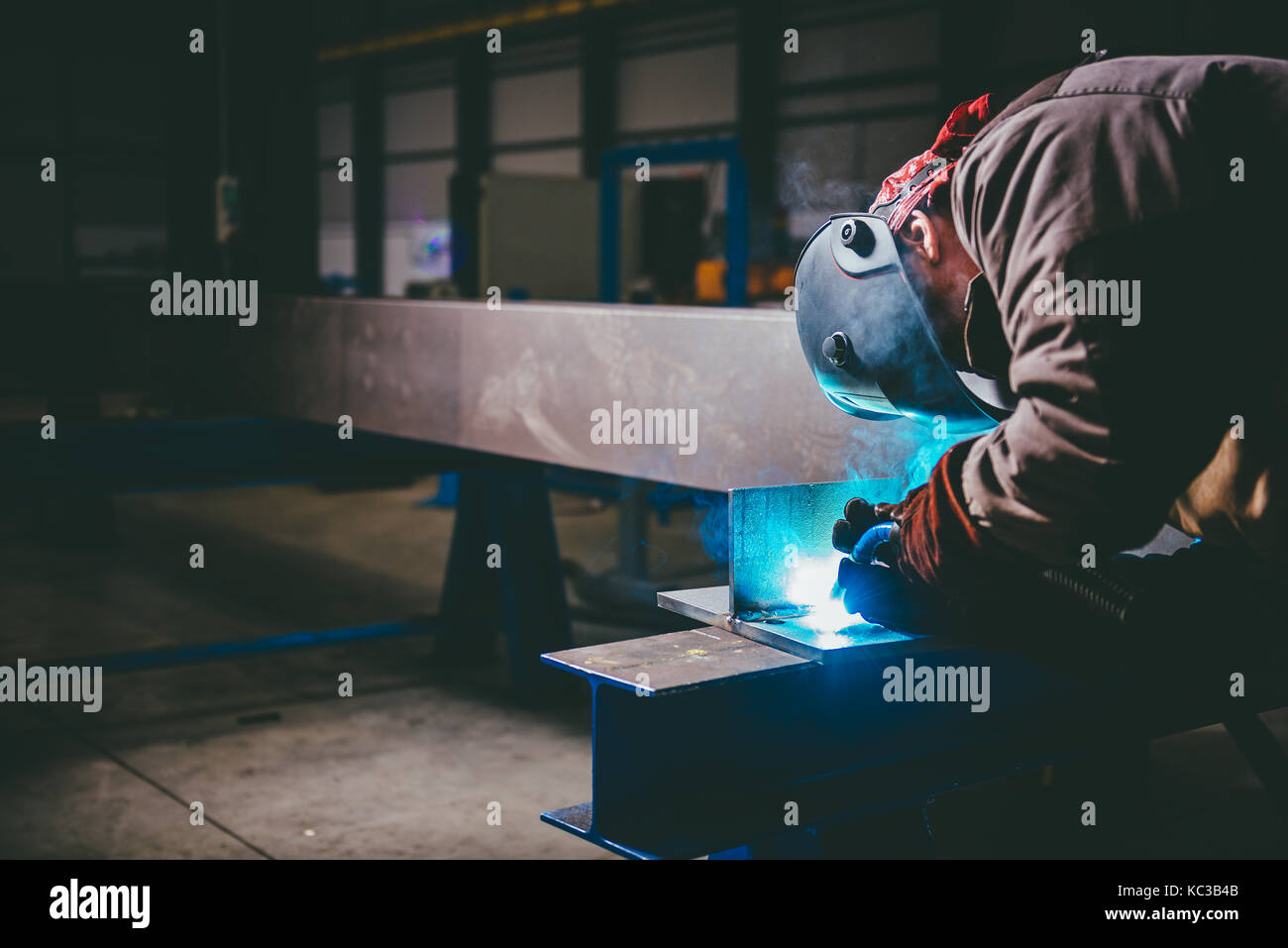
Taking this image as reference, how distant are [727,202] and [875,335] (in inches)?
165

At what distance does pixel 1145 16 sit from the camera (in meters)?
7.70

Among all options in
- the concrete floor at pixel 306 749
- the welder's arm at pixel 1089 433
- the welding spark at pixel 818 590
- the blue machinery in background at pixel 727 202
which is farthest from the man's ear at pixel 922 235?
the blue machinery in background at pixel 727 202

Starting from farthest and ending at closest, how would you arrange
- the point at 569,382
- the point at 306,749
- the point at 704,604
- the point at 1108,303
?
the point at 306,749
the point at 569,382
the point at 704,604
the point at 1108,303

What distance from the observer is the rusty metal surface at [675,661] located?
1.16m

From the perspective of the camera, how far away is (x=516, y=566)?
3793 millimetres

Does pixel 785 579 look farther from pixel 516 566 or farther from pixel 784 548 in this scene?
pixel 516 566

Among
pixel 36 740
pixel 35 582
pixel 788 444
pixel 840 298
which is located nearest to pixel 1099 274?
pixel 840 298

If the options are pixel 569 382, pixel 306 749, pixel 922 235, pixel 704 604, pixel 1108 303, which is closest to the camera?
pixel 1108 303

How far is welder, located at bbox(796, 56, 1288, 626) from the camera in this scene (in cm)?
100

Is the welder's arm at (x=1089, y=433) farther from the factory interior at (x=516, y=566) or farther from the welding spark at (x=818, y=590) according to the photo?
the welding spark at (x=818, y=590)

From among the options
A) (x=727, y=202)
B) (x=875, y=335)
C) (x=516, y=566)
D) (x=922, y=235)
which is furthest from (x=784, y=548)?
(x=727, y=202)

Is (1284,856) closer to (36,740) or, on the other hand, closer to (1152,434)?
(1152,434)

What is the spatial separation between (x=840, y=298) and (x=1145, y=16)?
7453 millimetres

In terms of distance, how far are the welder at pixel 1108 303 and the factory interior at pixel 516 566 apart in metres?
0.06
